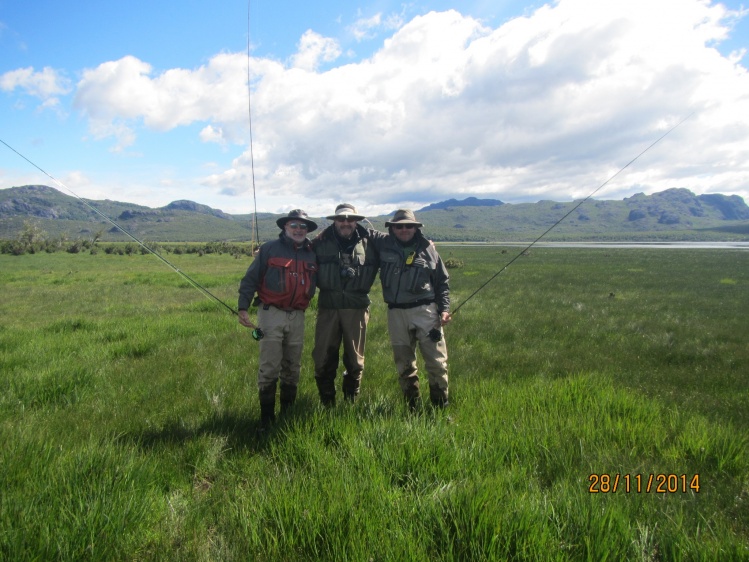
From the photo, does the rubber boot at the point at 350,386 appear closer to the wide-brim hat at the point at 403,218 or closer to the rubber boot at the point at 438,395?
the rubber boot at the point at 438,395

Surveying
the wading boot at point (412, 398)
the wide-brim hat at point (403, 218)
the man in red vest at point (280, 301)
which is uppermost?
the wide-brim hat at point (403, 218)

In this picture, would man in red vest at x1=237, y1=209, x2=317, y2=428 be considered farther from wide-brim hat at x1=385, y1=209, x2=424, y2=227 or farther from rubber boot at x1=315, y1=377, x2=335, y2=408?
wide-brim hat at x1=385, y1=209, x2=424, y2=227

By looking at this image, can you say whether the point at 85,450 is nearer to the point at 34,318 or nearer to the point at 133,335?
the point at 133,335

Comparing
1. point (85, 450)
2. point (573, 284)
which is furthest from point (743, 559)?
point (573, 284)

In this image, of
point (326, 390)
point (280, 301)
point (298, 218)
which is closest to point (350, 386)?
point (326, 390)

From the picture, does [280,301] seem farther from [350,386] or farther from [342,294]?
[350,386]

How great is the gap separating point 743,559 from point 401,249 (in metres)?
3.92
